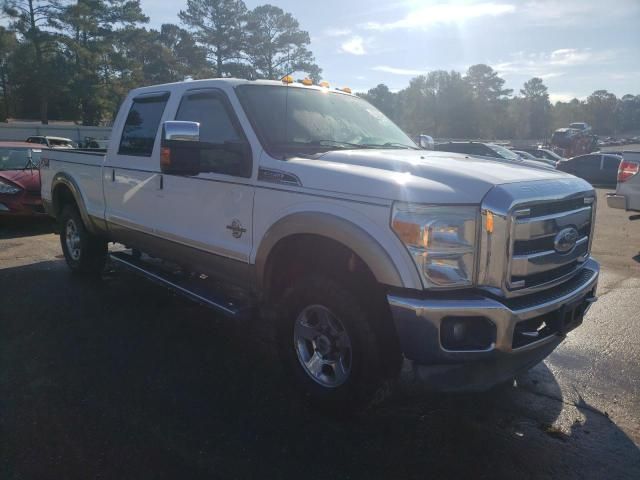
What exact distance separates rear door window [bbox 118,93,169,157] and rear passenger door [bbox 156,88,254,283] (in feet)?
1.38

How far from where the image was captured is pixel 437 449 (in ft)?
9.80

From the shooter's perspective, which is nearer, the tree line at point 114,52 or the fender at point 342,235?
the fender at point 342,235

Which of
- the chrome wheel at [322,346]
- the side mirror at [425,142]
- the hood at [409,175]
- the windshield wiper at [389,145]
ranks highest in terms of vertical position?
the side mirror at [425,142]

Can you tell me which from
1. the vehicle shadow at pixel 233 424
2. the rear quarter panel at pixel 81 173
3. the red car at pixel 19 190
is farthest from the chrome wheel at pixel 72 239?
the red car at pixel 19 190

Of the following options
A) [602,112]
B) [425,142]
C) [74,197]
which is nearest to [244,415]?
[425,142]

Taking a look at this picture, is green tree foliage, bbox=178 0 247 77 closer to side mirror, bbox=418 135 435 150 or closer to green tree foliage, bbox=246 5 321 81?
green tree foliage, bbox=246 5 321 81

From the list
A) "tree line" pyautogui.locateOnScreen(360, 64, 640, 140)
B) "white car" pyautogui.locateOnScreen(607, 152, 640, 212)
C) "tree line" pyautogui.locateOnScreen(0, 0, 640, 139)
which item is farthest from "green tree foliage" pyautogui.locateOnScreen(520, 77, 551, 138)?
"white car" pyautogui.locateOnScreen(607, 152, 640, 212)

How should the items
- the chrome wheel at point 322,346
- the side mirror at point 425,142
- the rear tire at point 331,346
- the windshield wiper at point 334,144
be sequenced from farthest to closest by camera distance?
1. the side mirror at point 425,142
2. the windshield wiper at point 334,144
3. the chrome wheel at point 322,346
4. the rear tire at point 331,346

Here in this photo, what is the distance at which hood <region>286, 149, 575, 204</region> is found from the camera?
2.80m

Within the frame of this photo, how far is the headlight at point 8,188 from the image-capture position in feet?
29.9

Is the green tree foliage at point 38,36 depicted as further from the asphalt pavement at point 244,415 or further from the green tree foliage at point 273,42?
the asphalt pavement at point 244,415

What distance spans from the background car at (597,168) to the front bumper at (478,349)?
1950 centimetres

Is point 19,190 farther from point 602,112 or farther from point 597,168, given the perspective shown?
point 602,112

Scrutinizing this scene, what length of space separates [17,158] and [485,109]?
253ft
